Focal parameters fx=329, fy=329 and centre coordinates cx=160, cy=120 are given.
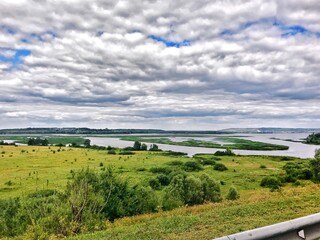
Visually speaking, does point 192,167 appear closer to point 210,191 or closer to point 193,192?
point 210,191

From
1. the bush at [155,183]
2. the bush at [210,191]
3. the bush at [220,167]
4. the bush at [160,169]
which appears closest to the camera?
the bush at [210,191]

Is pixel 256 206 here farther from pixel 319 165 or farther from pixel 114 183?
pixel 319 165

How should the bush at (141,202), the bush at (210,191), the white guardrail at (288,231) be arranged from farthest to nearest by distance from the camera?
1. the bush at (210,191)
2. the bush at (141,202)
3. the white guardrail at (288,231)

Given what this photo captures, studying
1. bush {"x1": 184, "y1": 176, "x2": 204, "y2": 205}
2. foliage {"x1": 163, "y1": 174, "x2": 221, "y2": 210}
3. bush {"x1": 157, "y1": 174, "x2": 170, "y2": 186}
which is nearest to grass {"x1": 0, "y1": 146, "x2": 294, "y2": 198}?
bush {"x1": 157, "y1": 174, "x2": 170, "y2": 186}

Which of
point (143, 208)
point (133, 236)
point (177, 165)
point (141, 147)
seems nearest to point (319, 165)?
point (177, 165)

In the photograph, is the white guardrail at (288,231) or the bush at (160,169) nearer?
the white guardrail at (288,231)

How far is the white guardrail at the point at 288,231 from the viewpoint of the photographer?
3818 millimetres

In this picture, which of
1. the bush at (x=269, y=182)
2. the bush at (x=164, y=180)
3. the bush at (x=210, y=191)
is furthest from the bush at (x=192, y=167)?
the bush at (x=210, y=191)

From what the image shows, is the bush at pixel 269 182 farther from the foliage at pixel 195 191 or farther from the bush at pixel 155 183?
the foliage at pixel 195 191

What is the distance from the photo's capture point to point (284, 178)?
2467 inches

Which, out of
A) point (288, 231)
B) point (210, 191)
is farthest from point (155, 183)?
point (288, 231)

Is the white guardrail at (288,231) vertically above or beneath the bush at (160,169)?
above

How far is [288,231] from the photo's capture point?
428 centimetres

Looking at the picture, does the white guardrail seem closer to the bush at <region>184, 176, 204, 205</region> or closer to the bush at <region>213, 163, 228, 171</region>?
the bush at <region>184, 176, 204, 205</region>
